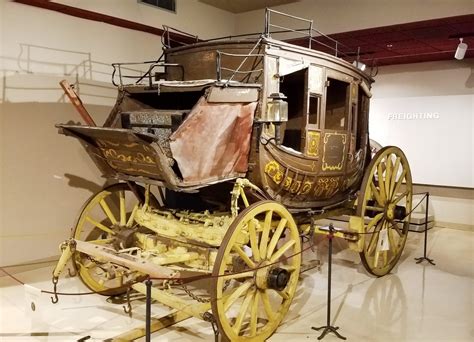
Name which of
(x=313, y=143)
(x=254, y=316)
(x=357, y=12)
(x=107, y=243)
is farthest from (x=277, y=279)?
(x=357, y=12)

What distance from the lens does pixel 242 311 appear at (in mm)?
3215

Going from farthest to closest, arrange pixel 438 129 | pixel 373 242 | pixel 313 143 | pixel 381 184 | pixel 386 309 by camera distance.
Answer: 1. pixel 438 129
2. pixel 381 184
3. pixel 373 242
4. pixel 386 309
5. pixel 313 143

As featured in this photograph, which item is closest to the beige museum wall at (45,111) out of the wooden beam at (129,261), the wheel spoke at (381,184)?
the wooden beam at (129,261)

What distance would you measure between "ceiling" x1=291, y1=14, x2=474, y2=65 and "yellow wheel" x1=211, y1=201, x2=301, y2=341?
3874 mm

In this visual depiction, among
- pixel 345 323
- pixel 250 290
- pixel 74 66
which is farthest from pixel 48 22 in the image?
pixel 345 323

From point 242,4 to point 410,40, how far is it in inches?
105

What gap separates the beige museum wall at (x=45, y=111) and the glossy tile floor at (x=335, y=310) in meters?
0.52

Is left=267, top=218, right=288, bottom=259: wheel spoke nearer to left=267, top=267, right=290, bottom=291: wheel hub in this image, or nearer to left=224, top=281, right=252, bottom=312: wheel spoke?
left=267, top=267, right=290, bottom=291: wheel hub

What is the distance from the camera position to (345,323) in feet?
12.8

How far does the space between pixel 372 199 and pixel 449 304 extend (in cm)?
135

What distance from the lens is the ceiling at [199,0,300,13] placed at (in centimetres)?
743

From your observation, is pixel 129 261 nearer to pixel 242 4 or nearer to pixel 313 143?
pixel 313 143

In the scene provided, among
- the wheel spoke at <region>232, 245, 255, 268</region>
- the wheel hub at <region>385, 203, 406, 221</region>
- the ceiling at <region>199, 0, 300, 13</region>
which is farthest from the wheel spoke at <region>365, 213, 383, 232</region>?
the ceiling at <region>199, 0, 300, 13</region>

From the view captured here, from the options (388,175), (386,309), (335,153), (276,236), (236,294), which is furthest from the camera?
(388,175)
